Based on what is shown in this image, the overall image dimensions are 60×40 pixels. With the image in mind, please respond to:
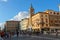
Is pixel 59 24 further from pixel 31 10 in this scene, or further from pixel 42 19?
pixel 31 10

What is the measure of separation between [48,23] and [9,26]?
3157 inches

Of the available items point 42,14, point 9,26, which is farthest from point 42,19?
point 9,26

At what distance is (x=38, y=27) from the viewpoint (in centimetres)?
9156

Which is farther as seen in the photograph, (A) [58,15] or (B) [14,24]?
(B) [14,24]

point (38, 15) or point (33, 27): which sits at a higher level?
point (38, 15)

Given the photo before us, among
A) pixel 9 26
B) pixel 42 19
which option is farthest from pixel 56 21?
pixel 9 26

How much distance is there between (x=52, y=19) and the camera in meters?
91.8

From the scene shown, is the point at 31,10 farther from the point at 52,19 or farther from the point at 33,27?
the point at 52,19

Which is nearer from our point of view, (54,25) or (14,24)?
(54,25)

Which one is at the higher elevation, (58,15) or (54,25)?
(58,15)

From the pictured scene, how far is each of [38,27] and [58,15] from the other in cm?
1341

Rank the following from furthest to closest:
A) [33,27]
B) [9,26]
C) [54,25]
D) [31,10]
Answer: [9,26] → [31,10] → [33,27] → [54,25]

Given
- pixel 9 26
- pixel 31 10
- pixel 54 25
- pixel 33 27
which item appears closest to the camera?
pixel 54 25

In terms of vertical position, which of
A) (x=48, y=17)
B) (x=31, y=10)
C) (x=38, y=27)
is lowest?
(x=38, y=27)
